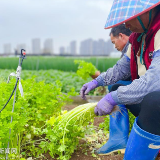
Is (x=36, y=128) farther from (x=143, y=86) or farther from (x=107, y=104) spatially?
(x=143, y=86)

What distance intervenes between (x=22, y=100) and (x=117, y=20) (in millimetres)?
864

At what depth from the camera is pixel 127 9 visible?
4.08 feet

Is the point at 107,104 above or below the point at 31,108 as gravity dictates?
above

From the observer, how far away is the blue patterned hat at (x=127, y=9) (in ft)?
3.97

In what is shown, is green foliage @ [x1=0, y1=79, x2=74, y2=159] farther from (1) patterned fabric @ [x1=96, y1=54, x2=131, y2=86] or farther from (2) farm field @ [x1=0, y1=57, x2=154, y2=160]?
(1) patterned fabric @ [x1=96, y1=54, x2=131, y2=86]

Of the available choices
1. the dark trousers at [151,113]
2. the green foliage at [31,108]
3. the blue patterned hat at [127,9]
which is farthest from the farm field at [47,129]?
the blue patterned hat at [127,9]

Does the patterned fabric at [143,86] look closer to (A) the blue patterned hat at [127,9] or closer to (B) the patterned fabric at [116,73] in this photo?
(A) the blue patterned hat at [127,9]

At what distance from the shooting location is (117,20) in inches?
50.1

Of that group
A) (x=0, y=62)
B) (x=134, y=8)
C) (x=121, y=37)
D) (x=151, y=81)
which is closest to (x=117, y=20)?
(x=134, y=8)

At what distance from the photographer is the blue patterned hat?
1.21 meters

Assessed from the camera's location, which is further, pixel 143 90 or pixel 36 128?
pixel 36 128

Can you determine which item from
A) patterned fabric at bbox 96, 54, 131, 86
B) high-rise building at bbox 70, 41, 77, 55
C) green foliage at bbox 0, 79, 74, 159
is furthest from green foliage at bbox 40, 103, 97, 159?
high-rise building at bbox 70, 41, 77, 55

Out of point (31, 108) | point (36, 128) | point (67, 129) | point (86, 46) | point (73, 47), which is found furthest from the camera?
point (73, 47)

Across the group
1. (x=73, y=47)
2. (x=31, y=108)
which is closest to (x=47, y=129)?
(x=31, y=108)
